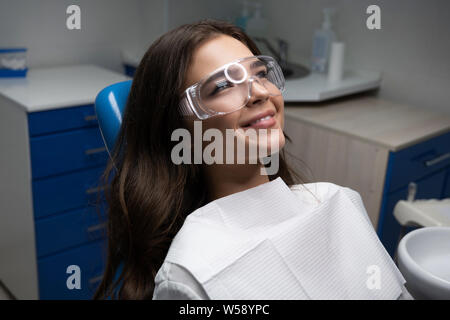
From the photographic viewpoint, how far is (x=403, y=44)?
2.29m

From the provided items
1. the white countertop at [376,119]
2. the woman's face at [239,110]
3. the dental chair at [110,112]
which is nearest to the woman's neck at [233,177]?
the woman's face at [239,110]

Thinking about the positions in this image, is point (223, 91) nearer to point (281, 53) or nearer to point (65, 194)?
→ point (65, 194)

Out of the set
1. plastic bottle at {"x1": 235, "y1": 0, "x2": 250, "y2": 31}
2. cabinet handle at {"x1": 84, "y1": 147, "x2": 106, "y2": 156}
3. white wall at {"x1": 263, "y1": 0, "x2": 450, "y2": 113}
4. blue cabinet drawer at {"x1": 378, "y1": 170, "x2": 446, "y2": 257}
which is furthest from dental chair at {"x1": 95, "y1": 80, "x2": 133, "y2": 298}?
plastic bottle at {"x1": 235, "y1": 0, "x2": 250, "y2": 31}

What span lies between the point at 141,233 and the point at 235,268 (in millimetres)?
258

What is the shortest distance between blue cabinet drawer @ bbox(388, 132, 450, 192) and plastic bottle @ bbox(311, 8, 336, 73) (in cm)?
68

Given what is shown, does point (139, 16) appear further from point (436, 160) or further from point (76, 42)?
point (436, 160)

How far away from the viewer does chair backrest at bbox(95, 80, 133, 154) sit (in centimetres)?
128

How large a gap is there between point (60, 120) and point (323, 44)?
4.15 ft

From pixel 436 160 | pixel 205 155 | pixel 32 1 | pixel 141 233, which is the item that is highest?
pixel 32 1

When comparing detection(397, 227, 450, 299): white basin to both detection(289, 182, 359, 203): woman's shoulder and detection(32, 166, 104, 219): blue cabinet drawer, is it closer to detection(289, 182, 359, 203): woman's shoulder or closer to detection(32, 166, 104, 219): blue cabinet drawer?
detection(289, 182, 359, 203): woman's shoulder

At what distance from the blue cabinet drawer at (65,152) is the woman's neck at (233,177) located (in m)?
0.89

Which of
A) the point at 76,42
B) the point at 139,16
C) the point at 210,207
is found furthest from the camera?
the point at 139,16
